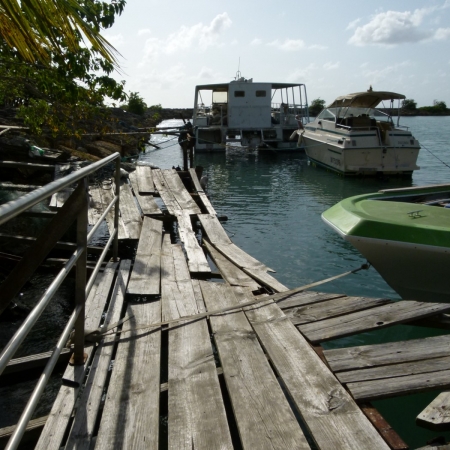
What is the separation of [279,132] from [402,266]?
2351cm

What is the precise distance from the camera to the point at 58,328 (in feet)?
19.7

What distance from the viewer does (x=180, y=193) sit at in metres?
10.2

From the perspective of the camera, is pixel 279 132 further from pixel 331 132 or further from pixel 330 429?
pixel 330 429

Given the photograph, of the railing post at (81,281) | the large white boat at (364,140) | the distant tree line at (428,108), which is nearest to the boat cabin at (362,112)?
the large white boat at (364,140)

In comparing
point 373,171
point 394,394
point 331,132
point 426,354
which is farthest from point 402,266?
point 331,132

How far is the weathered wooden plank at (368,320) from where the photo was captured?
3916 millimetres

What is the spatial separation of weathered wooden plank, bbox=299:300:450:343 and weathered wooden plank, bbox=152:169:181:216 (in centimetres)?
484

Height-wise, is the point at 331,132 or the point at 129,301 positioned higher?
the point at 331,132

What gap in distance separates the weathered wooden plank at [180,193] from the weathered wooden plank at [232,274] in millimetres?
2617

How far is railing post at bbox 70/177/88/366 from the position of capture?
294cm

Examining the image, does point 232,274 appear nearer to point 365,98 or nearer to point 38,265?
point 38,265

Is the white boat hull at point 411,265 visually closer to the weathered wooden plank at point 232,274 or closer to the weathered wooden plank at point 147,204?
the weathered wooden plank at point 232,274

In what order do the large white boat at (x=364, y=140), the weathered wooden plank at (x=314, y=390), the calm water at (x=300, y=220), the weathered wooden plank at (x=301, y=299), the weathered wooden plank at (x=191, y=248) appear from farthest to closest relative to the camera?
the large white boat at (x=364, y=140)
the calm water at (x=300, y=220)
the weathered wooden plank at (x=191, y=248)
the weathered wooden plank at (x=301, y=299)
the weathered wooden plank at (x=314, y=390)

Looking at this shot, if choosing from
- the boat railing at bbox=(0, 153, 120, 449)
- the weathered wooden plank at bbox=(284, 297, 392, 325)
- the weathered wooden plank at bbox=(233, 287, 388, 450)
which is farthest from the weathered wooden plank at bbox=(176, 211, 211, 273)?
the boat railing at bbox=(0, 153, 120, 449)
